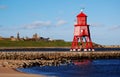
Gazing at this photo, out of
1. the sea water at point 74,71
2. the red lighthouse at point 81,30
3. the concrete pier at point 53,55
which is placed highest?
the red lighthouse at point 81,30

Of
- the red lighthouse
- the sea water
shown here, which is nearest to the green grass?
the red lighthouse

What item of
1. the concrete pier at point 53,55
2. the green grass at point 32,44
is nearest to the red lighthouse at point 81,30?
the concrete pier at point 53,55

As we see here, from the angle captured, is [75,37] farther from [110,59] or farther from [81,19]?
[110,59]

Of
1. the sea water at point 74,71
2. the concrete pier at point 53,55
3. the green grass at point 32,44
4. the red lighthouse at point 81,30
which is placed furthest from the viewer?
the green grass at point 32,44

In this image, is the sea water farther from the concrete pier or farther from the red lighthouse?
the red lighthouse

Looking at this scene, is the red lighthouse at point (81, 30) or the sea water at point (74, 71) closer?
the sea water at point (74, 71)

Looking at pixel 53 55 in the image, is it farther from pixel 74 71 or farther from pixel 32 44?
pixel 32 44

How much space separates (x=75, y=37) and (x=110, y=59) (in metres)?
10.7

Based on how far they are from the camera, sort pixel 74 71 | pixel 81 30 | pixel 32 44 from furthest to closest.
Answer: pixel 32 44
pixel 81 30
pixel 74 71

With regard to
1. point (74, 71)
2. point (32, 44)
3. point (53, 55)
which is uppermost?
point (32, 44)

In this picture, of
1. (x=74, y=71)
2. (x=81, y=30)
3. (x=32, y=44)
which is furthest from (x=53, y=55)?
(x=32, y=44)

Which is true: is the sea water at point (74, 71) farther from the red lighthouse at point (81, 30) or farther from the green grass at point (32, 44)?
the green grass at point (32, 44)

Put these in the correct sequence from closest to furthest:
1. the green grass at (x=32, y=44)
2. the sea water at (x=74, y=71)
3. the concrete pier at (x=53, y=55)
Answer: the sea water at (x=74, y=71) → the concrete pier at (x=53, y=55) → the green grass at (x=32, y=44)

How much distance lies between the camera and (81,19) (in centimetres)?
8494
